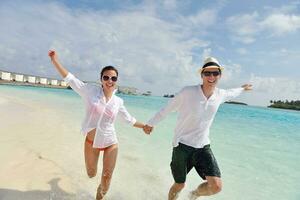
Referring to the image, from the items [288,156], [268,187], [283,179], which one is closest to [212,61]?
[268,187]

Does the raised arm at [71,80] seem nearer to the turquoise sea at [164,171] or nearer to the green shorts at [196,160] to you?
the green shorts at [196,160]

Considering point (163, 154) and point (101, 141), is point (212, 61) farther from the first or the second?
point (163, 154)

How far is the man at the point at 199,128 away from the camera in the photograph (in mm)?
4332

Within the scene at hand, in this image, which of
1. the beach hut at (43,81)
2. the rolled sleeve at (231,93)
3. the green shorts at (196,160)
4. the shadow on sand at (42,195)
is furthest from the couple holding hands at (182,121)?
the beach hut at (43,81)

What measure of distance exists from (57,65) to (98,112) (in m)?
1.01

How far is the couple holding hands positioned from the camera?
14.3 feet

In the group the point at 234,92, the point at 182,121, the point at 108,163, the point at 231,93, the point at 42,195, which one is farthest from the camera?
the point at 234,92

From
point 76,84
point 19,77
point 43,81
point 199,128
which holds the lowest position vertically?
point 43,81

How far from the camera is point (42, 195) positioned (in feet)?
15.8

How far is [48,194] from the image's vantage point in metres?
4.88

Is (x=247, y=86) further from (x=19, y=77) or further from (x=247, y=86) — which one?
(x=19, y=77)

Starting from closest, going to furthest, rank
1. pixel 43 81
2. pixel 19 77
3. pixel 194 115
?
pixel 194 115 → pixel 19 77 → pixel 43 81

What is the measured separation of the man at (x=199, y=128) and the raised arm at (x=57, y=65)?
1.76m

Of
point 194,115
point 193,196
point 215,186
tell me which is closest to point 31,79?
point 193,196
